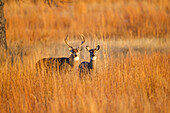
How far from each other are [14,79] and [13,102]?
3.04 ft

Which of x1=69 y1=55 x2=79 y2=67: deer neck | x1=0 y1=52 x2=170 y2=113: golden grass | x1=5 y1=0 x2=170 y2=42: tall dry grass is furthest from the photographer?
x1=5 y1=0 x2=170 y2=42: tall dry grass

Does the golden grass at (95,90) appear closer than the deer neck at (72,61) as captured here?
Yes

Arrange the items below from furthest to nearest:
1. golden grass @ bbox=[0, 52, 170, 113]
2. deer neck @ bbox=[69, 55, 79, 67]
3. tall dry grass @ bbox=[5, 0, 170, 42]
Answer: tall dry grass @ bbox=[5, 0, 170, 42] < deer neck @ bbox=[69, 55, 79, 67] < golden grass @ bbox=[0, 52, 170, 113]

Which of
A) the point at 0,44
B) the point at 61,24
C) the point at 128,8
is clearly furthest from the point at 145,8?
the point at 0,44

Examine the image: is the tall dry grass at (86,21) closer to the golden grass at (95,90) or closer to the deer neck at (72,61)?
the deer neck at (72,61)

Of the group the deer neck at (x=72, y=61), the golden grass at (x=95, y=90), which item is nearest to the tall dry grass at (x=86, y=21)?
the deer neck at (x=72, y=61)

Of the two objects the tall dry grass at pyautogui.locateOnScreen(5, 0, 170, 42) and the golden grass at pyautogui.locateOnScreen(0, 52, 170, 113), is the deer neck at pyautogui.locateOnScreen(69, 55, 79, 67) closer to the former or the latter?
the golden grass at pyautogui.locateOnScreen(0, 52, 170, 113)

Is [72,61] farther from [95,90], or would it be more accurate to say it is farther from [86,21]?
[86,21]

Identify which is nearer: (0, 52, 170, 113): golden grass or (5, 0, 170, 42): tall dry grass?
(0, 52, 170, 113): golden grass

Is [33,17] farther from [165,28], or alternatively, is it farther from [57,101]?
[57,101]

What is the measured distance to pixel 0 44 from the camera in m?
8.38

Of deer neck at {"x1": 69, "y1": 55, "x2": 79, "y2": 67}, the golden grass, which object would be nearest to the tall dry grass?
deer neck at {"x1": 69, "y1": 55, "x2": 79, "y2": 67}

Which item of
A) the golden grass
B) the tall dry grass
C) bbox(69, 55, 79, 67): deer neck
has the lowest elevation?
the golden grass

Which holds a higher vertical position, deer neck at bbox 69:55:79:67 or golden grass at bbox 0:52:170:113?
deer neck at bbox 69:55:79:67
